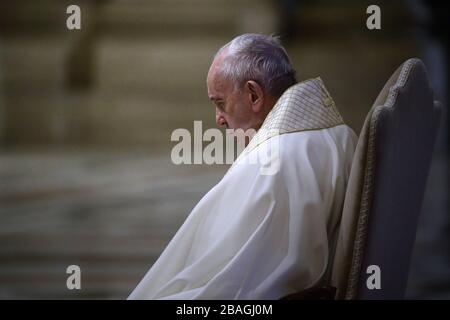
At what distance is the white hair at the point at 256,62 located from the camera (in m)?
2.43

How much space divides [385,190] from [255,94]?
0.45 m

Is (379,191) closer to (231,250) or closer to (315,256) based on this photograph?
(315,256)

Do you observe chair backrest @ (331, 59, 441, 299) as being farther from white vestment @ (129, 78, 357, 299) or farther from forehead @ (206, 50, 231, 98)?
forehead @ (206, 50, 231, 98)

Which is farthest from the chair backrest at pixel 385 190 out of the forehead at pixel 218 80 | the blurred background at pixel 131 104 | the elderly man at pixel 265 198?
the blurred background at pixel 131 104

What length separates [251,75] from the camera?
2.44 meters

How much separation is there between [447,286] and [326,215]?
3.62 meters

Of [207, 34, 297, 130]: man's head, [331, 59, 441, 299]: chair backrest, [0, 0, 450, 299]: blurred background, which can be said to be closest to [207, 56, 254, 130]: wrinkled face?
[207, 34, 297, 130]: man's head

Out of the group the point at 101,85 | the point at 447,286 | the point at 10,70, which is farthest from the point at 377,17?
the point at 10,70

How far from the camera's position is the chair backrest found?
2160 millimetres

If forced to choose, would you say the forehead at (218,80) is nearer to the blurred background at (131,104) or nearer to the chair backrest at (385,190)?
the chair backrest at (385,190)

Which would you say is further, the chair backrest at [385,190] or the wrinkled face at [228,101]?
the wrinkled face at [228,101]

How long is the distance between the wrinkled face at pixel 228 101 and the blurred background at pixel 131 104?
378 centimetres

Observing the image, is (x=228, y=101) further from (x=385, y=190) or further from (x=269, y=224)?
(x=385, y=190)

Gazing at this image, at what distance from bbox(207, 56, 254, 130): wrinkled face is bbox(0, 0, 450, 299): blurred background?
3785 mm
